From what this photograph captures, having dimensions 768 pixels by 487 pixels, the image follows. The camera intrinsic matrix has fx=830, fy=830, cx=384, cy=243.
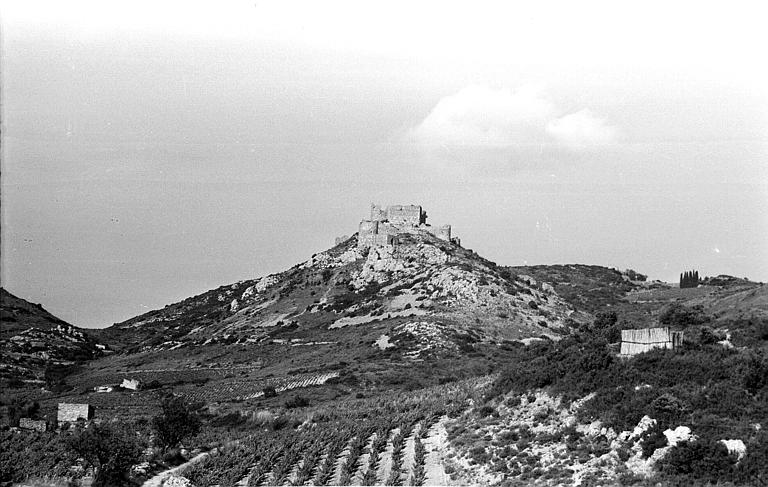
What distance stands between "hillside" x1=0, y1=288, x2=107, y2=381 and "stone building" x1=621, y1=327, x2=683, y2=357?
80079 millimetres

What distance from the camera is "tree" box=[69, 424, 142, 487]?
3250 centimetres

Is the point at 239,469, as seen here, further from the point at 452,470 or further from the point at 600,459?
the point at 600,459

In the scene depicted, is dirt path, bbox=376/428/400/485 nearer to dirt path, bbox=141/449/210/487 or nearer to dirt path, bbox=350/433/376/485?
dirt path, bbox=350/433/376/485

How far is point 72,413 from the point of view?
176ft

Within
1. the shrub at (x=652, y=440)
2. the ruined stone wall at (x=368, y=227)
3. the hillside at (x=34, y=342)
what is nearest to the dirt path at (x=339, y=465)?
the shrub at (x=652, y=440)

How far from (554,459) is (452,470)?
379cm

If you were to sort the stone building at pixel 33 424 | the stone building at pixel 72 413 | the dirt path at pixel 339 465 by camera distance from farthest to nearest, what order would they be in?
the stone building at pixel 72 413
the stone building at pixel 33 424
the dirt path at pixel 339 465

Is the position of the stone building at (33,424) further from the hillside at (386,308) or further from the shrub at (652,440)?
the hillside at (386,308)

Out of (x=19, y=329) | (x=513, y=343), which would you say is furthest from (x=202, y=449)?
(x=19, y=329)

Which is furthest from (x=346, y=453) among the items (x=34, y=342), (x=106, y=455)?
(x=34, y=342)

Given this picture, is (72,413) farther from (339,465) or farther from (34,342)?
(34,342)

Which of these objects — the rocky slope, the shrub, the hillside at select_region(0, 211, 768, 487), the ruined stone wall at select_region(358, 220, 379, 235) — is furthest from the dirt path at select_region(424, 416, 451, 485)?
the ruined stone wall at select_region(358, 220, 379, 235)

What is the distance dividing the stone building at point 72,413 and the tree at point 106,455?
1755cm

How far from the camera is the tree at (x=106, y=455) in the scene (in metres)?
32.5
